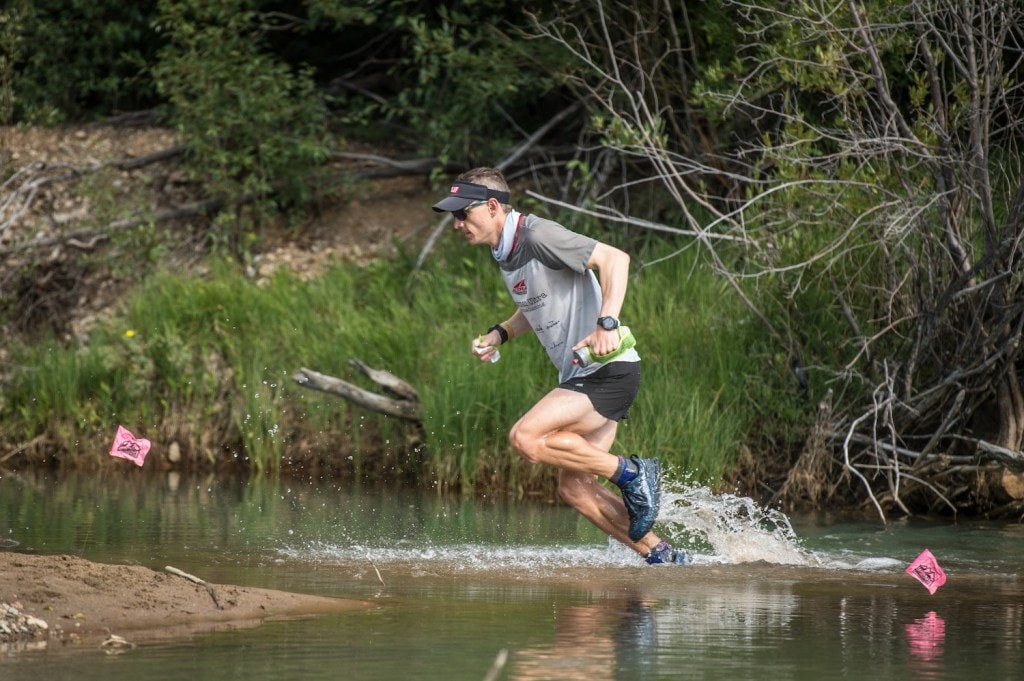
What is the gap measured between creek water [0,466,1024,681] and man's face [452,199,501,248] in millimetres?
1733

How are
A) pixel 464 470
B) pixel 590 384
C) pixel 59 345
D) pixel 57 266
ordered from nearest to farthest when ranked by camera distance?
pixel 590 384 < pixel 464 470 < pixel 59 345 < pixel 57 266

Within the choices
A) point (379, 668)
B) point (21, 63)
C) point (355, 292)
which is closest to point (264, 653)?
point (379, 668)

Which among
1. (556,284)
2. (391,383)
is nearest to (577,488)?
(556,284)

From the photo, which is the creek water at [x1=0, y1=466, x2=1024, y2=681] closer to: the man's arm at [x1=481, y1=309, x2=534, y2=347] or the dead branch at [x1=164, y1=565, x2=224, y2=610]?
the dead branch at [x1=164, y1=565, x2=224, y2=610]

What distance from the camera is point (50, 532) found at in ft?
29.9

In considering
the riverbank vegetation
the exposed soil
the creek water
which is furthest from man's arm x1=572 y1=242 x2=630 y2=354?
the riverbank vegetation

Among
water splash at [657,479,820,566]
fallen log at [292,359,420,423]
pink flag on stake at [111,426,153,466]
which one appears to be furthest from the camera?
fallen log at [292,359,420,423]

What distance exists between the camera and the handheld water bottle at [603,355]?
743cm

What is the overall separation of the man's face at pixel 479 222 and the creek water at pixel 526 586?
5.68 feet

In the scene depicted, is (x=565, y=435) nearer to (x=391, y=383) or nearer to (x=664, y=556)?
(x=664, y=556)

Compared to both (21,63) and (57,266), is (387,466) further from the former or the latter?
(21,63)

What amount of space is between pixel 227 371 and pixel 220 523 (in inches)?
134

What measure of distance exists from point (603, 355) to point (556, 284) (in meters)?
0.51

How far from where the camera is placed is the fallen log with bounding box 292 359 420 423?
11.5 metres
